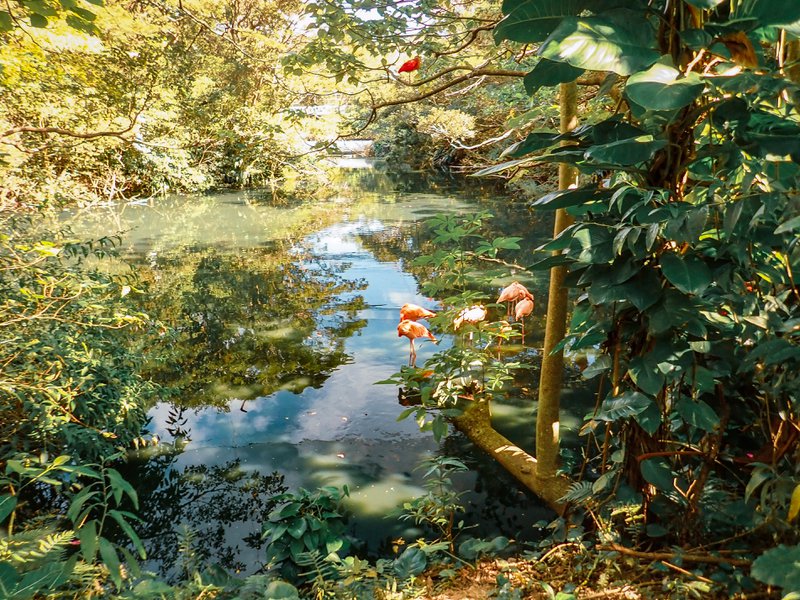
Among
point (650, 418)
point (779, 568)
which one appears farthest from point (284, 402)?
point (779, 568)

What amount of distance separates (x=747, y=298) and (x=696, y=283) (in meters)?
0.17

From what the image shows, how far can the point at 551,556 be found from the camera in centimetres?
188

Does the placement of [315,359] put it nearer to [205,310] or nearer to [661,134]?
[205,310]

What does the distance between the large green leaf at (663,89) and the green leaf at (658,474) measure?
99 centimetres

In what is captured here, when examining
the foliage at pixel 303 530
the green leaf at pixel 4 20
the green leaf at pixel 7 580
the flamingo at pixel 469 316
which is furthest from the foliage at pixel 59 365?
the flamingo at pixel 469 316

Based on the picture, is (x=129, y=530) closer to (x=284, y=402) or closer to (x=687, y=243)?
(x=687, y=243)

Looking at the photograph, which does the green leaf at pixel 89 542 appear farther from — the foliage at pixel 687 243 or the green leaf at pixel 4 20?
the green leaf at pixel 4 20

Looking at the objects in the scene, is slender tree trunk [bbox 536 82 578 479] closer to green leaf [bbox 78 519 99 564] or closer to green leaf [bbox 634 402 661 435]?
green leaf [bbox 634 402 661 435]

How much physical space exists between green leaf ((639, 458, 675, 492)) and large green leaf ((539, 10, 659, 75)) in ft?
3.47

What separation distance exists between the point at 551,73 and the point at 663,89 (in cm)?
41

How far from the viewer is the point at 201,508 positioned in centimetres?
276

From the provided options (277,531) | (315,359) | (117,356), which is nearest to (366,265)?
(315,359)

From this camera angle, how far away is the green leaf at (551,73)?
1373mm

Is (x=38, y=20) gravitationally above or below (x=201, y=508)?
above
